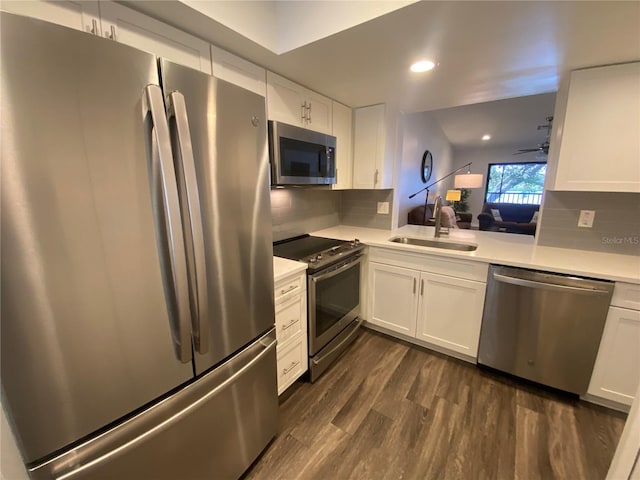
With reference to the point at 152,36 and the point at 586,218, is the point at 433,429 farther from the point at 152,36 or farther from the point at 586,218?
the point at 152,36

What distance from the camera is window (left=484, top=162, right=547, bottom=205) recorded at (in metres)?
7.35

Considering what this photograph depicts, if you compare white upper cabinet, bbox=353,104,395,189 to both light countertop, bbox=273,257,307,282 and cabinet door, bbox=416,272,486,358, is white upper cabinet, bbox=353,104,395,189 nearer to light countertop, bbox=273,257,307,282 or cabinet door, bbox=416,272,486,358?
cabinet door, bbox=416,272,486,358

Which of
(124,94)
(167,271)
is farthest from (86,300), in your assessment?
(124,94)

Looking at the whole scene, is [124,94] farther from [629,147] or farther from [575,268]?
[629,147]

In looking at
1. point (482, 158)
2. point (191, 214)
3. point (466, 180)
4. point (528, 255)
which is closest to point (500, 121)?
point (466, 180)

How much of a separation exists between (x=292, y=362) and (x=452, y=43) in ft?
6.74

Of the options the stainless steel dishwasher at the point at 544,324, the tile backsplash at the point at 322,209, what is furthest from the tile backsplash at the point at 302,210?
the stainless steel dishwasher at the point at 544,324

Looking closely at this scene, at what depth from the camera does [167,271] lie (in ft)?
2.88

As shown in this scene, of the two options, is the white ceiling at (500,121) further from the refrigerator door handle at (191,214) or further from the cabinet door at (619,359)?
the refrigerator door handle at (191,214)

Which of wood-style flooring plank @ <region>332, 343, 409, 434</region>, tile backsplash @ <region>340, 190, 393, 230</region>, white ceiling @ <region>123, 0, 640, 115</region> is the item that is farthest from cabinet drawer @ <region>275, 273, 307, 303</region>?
tile backsplash @ <region>340, 190, 393, 230</region>

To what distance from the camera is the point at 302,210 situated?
2648mm

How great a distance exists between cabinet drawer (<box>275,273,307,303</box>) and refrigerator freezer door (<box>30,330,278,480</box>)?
0.82ft

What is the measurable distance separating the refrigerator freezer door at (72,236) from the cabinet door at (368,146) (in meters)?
2.09
